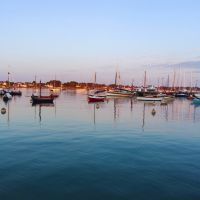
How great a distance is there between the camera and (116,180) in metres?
15.9

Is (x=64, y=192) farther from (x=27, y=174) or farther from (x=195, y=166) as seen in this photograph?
(x=195, y=166)

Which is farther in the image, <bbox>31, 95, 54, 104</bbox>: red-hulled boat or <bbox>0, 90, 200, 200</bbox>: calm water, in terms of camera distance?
<bbox>31, 95, 54, 104</bbox>: red-hulled boat

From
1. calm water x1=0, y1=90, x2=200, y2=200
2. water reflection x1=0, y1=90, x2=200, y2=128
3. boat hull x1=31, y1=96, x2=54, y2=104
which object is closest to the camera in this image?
calm water x1=0, y1=90, x2=200, y2=200

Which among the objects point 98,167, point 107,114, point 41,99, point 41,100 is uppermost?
point 98,167

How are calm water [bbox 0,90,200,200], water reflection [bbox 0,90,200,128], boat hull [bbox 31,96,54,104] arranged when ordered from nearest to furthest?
calm water [bbox 0,90,200,200]
water reflection [bbox 0,90,200,128]
boat hull [bbox 31,96,54,104]

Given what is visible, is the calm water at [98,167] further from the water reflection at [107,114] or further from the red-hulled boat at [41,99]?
the red-hulled boat at [41,99]

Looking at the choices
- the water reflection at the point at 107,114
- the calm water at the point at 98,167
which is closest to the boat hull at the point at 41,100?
the water reflection at the point at 107,114

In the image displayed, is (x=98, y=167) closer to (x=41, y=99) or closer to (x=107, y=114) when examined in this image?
(x=107, y=114)

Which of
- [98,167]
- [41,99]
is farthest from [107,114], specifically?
[98,167]

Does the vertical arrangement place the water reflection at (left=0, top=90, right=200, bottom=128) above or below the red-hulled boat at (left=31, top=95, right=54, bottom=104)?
below

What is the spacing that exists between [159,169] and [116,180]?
3480 millimetres

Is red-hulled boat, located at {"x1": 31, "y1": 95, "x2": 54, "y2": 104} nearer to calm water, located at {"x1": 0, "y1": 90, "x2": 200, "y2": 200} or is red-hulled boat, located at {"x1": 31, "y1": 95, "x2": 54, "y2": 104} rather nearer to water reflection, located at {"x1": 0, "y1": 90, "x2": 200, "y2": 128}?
water reflection, located at {"x1": 0, "y1": 90, "x2": 200, "y2": 128}

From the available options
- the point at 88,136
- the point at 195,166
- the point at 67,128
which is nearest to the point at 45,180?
the point at 195,166

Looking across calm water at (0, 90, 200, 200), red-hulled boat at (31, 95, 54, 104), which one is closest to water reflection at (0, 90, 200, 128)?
red-hulled boat at (31, 95, 54, 104)
